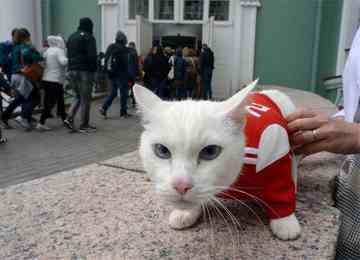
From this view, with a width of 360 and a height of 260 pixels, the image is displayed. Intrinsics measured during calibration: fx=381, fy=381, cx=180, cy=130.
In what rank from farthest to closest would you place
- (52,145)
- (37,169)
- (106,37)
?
1. (106,37)
2. (52,145)
3. (37,169)

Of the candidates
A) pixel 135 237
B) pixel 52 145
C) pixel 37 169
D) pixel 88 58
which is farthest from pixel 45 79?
pixel 135 237

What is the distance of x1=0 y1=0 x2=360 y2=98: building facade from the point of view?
963cm

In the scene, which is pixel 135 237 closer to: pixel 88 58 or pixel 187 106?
pixel 187 106

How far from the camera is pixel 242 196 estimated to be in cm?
123

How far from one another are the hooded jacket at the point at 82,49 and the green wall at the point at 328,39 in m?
6.09

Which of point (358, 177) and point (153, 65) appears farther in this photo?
point (153, 65)

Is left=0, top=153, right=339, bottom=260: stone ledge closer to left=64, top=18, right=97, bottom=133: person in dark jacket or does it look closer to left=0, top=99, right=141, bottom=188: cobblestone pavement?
left=0, top=99, right=141, bottom=188: cobblestone pavement

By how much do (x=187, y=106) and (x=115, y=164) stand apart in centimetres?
93

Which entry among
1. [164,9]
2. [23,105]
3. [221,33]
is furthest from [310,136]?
[164,9]

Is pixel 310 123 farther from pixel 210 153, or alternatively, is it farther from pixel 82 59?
pixel 82 59

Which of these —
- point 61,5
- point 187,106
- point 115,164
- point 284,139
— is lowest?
point 115,164

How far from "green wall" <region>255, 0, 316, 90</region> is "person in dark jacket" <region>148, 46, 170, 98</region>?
118 inches

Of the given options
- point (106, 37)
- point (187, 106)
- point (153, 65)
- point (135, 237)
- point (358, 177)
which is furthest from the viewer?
point (106, 37)

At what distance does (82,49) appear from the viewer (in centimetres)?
581
